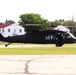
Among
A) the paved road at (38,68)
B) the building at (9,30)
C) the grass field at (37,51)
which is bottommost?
the building at (9,30)

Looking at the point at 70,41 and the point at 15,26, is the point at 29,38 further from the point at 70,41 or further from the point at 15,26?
the point at 15,26

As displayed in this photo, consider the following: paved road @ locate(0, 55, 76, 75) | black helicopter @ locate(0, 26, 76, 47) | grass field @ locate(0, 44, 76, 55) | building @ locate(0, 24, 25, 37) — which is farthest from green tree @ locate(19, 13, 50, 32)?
paved road @ locate(0, 55, 76, 75)

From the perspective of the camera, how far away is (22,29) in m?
138

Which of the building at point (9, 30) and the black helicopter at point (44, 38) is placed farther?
the building at point (9, 30)

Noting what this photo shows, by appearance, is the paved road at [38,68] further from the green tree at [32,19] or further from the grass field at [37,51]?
the green tree at [32,19]

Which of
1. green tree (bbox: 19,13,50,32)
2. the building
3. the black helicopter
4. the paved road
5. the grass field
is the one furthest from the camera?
green tree (bbox: 19,13,50,32)

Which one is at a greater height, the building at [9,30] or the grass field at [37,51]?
the grass field at [37,51]

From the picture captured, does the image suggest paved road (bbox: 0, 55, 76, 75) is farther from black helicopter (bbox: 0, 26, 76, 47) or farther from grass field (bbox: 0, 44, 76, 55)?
black helicopter (bbox: 0, 26, 76, 47)

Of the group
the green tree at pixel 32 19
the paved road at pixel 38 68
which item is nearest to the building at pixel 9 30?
the green tree at pixel 32 19

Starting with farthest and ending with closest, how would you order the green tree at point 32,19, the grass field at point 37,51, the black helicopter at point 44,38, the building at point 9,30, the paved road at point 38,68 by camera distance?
1. the green tree at point 32,19
2. the building at point 9,30
3. the black helicopter at point 44,38
4. the grass field at point 37,51
5. the paved road at point 38,68

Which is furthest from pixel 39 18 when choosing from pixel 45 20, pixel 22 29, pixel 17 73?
pixel 17 73

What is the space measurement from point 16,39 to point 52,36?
507 cm

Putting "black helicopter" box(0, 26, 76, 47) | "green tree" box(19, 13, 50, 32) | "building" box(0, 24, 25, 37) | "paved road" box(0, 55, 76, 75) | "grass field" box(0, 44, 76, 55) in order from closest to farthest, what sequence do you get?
"paved road" box(0, 55, 76, 75) → "grass field" box(0, 44, 76, 55) → "black helicopter" box(0, 26, 76, 47) → "building" box(0, 24, 25, 37) → "green tree" box(19, 13, 50, 32)

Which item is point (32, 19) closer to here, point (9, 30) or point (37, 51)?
point (9, 30)
